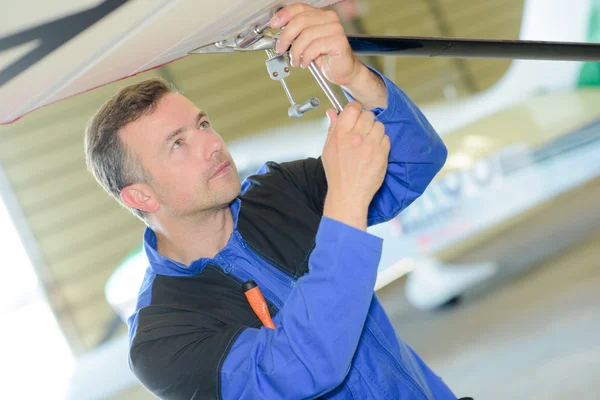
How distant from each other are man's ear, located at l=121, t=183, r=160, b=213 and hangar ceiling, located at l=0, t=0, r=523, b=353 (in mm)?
2116

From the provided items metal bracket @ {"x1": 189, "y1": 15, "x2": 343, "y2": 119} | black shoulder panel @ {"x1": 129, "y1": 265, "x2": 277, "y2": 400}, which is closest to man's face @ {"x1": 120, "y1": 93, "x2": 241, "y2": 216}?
black shoulder panel @ {"x1": 129, "y1": 265, "x2": 277, "y2": 400}

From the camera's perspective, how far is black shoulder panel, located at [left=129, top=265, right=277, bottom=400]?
991 millimetres

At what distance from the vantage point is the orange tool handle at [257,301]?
1067mm

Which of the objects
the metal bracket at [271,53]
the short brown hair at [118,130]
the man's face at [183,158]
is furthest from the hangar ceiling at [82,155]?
the metal bracket at [271,53]

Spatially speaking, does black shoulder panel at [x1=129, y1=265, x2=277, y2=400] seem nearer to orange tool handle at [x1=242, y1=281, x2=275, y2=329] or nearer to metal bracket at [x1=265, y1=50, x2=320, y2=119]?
orange tool handle at [x1=242, y1=281, x2=275, y2=329]

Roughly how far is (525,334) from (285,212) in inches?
88.7

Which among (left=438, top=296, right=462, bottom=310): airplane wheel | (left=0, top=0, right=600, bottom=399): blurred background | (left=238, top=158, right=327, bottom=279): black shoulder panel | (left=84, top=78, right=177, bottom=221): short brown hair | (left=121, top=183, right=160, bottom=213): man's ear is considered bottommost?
(left=438, top=296, right=462, bottom=310): airplane wheel

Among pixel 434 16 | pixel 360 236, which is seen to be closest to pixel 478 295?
pixel 434 16

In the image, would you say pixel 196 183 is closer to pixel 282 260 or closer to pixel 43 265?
pixel 282 260

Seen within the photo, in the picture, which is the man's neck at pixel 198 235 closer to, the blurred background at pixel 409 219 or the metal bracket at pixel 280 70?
the metal bracket at pixel 280 70

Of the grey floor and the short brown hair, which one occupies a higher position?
the short brown hair

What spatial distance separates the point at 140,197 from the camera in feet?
4.25

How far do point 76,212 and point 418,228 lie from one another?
1945mm

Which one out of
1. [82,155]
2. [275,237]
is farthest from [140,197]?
[82,155]
